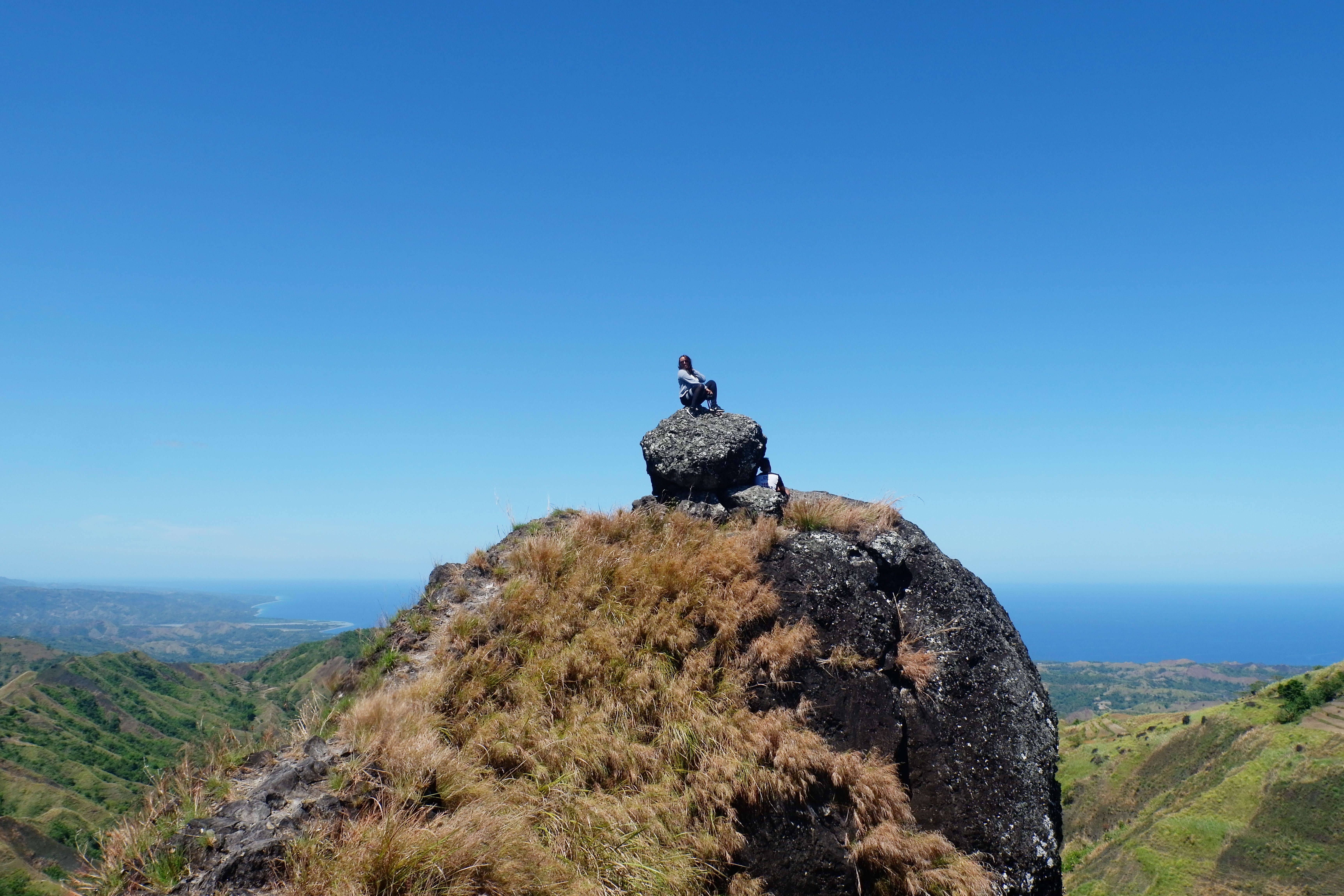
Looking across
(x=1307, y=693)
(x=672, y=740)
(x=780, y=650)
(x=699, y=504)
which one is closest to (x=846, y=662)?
(x=780, y=650)

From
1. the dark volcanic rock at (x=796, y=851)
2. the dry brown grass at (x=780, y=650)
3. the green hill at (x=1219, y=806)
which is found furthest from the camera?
the green hill at (x=1219, y=806)

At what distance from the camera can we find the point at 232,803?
21.4 ft

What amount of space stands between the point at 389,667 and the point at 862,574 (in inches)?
304

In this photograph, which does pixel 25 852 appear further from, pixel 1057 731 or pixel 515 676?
pixel 1057 731

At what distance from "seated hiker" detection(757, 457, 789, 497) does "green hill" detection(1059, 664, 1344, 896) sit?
35664mm

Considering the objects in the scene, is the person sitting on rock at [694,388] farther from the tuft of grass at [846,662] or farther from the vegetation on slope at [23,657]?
the vegetation on slope at [23,657]

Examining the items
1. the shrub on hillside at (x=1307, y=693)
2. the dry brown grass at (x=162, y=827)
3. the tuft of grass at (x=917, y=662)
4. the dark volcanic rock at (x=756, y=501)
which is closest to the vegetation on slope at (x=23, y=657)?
the dry brown grass at (x=162, y=827)

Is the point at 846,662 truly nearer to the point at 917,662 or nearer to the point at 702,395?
the point at 917,662

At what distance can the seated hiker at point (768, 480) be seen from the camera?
13.8 meters

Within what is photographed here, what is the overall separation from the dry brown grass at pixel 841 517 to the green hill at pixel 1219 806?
116 ft

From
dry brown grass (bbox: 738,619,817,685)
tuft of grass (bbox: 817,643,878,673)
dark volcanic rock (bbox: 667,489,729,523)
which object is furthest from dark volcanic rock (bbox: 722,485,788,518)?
tuft of grass (bbox: 817,643,878,673)

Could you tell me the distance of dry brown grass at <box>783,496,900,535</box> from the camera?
12383 mm

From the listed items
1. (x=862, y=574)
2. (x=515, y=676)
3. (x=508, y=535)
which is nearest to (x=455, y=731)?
(x=515, y=676)

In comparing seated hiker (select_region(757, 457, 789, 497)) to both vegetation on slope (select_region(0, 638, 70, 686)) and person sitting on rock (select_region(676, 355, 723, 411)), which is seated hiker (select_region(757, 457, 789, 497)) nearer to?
person sitting on rock (select_region(676, 355, 723, 411))
